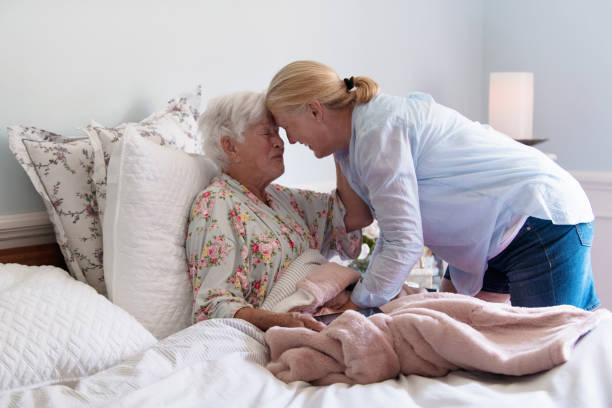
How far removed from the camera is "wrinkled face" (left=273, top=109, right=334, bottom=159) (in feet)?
6.03

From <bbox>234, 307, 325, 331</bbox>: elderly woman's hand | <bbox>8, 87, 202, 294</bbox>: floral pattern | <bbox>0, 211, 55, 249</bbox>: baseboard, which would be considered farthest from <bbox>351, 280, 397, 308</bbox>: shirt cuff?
<bbox>0, 211, 55, 249</bbox>: baseboard

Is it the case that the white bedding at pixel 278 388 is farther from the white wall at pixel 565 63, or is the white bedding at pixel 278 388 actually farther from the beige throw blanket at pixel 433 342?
the white wall at pixel 565 63

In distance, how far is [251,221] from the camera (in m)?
1.82

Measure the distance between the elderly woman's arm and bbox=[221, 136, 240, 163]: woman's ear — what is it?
337mm

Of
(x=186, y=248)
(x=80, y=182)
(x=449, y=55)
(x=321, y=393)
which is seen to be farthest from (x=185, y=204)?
(x=449, y=55)

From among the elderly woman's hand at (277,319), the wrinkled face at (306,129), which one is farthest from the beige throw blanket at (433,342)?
the wrinkled face at (306,129)

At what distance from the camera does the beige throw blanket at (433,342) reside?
1.16 metres

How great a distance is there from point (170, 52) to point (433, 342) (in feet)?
4.50

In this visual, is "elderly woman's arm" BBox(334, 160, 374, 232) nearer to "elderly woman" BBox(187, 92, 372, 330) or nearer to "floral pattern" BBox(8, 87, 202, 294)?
"elderly woman" BBox(187, 92, 372, 330)

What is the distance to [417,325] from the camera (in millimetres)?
1236

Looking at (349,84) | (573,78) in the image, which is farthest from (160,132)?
(573,78)

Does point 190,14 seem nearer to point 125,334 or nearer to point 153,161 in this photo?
point 153,161

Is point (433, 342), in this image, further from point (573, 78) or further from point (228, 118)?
point (573, 78)

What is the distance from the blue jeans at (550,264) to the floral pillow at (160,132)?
3.34 feet
